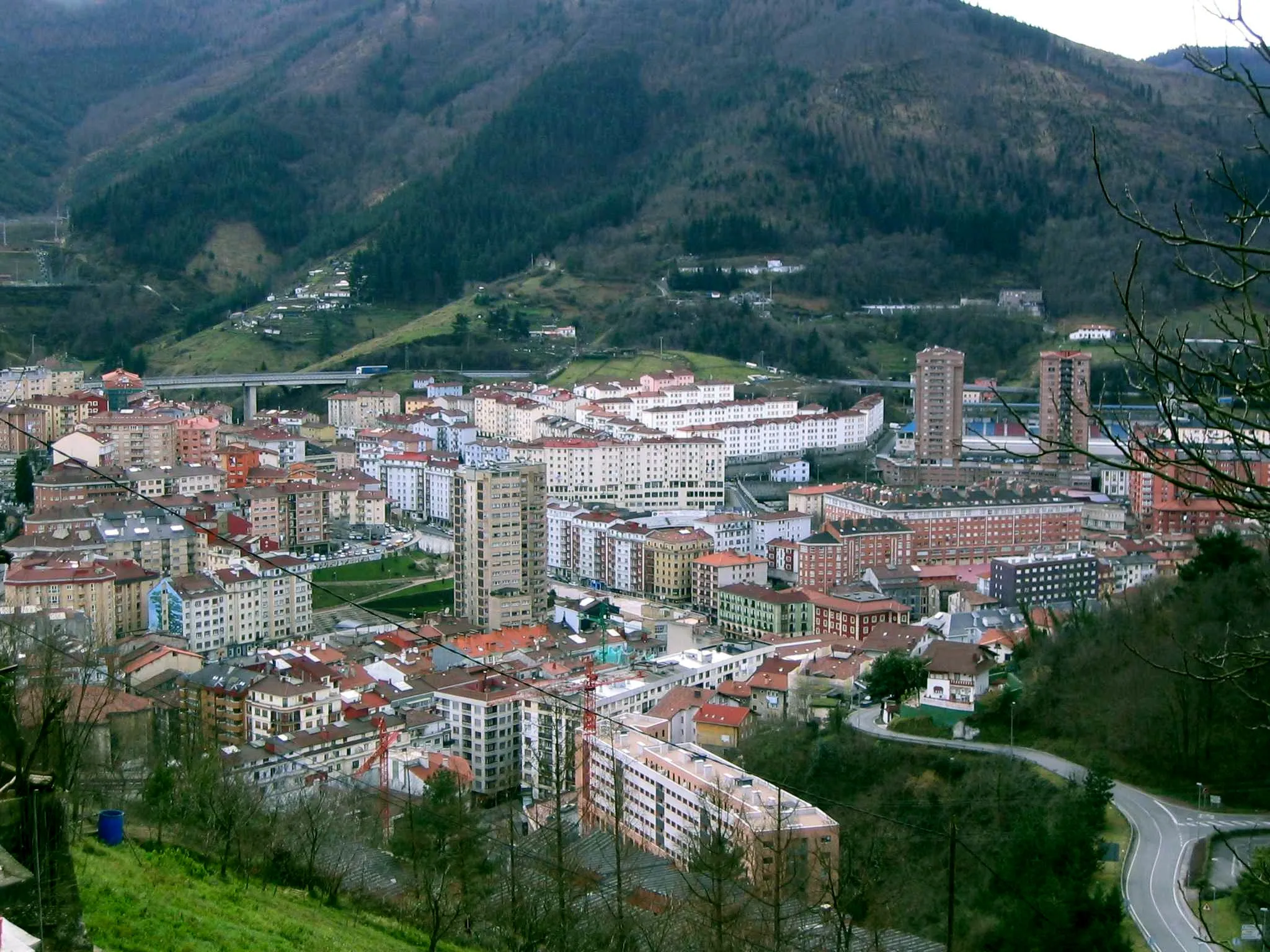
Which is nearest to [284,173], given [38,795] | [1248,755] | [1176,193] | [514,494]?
[1176,193]

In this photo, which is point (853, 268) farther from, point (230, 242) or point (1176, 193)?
point (230, 242)

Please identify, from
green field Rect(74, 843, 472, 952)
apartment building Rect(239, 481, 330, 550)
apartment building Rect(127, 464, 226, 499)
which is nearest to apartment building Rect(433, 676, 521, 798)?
green field Rect(74, 843, 472, 952)

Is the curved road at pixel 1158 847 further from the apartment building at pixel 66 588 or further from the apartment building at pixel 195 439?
the apartment building at pixel 195 439

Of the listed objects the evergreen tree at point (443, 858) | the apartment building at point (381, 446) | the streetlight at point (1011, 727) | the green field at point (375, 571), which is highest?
the apartment building at point (381, 446)

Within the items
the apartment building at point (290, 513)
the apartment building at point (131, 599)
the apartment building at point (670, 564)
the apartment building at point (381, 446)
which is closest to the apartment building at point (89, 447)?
the apartment building at point (290, 513)

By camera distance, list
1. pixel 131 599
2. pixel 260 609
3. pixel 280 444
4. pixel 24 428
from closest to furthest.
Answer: pixel 260 609 → pixel 131 599 → pixel 24 428 → pixel 280 444

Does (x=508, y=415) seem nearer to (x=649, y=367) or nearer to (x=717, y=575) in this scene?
(x=649, y=367)

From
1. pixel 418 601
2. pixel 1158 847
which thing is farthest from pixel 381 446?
pixel 1158 847
